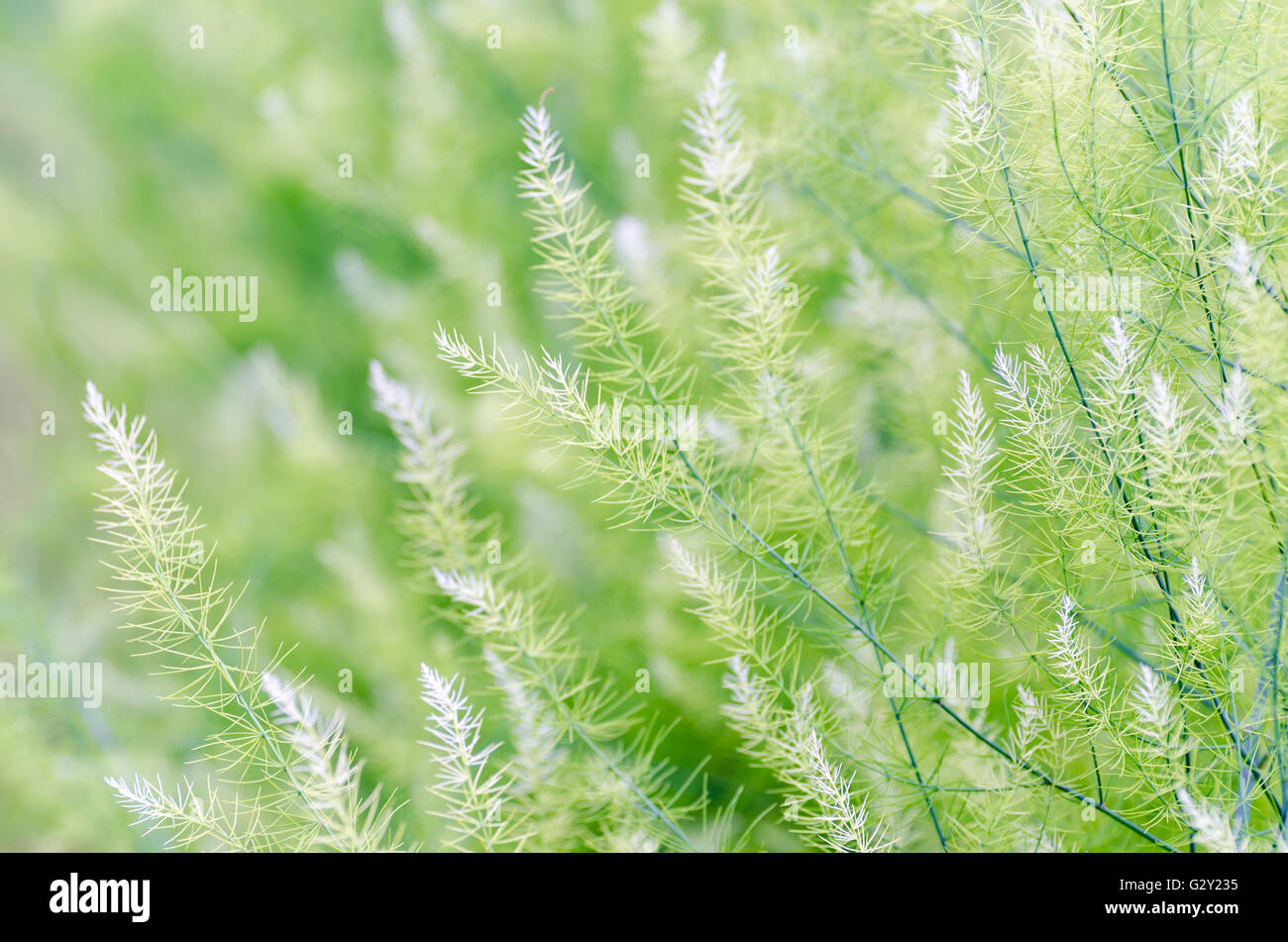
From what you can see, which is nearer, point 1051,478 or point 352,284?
point 1051,478

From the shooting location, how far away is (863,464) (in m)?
0.82

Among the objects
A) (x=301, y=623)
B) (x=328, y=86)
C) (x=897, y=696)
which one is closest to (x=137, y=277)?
(x=328, y=86)

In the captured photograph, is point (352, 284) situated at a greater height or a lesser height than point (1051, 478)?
greater

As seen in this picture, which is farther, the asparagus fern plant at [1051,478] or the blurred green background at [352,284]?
the blurred green background at [352,284]

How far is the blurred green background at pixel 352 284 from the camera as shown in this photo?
2.53 ft

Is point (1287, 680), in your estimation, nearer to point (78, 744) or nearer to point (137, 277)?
point (78, 744)

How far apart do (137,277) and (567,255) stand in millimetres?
1153

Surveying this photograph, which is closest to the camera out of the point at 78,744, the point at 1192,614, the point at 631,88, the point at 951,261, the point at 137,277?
the point at 1192,614

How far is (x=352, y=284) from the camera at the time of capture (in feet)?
3.53

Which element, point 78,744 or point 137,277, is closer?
Result: point 78,744

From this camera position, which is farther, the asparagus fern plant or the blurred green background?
the blurred green background

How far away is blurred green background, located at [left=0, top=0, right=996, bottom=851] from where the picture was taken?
0.77 meters

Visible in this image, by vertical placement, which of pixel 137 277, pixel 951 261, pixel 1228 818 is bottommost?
pixel 1228 818

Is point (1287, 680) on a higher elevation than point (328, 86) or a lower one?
lower
